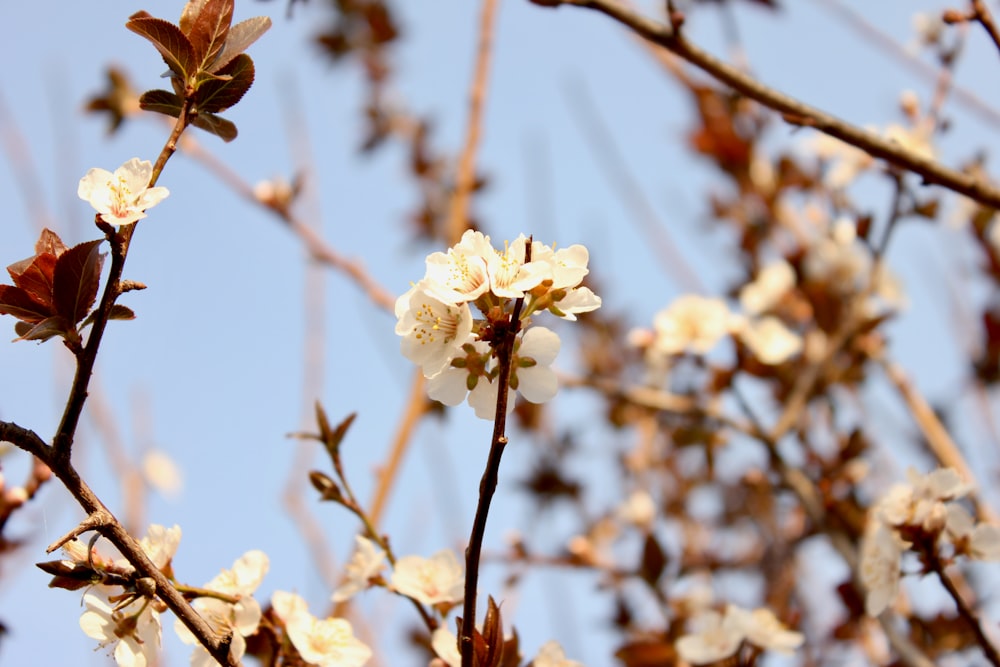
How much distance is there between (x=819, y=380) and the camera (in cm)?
248

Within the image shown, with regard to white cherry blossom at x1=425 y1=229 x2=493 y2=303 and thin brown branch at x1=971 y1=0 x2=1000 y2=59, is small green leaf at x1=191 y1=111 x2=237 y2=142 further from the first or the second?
thin brown branch at x1=971 y1=0 x2=1000 y2=59

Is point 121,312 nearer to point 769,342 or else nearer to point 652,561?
point 652,561

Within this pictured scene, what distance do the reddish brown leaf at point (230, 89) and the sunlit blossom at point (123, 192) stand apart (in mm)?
90

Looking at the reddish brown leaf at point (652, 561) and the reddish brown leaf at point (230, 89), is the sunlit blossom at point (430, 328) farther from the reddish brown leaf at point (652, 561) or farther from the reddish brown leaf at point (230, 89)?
the reddish brown leaf at point (652, 561)

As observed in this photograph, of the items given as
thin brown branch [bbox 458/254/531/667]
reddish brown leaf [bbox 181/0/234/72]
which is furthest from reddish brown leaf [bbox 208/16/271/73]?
thin brown branch [bbox 458/254/531/667]

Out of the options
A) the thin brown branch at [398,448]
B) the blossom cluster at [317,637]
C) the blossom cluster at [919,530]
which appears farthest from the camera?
the thin brown branch at [398,448]

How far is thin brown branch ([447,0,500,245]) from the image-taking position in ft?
7.72

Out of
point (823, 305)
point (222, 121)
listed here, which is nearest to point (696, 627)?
point (222, 121)

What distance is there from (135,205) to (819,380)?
2.14 metres

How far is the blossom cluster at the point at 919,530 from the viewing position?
108 centimetres

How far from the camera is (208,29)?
88cm

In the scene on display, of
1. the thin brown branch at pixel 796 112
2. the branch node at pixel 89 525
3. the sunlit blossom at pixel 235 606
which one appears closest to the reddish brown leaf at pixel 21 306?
the branch node at pixel 89 525

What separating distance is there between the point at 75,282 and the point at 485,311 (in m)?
0.39

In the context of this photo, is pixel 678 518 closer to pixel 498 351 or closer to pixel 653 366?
pixel 653 366
